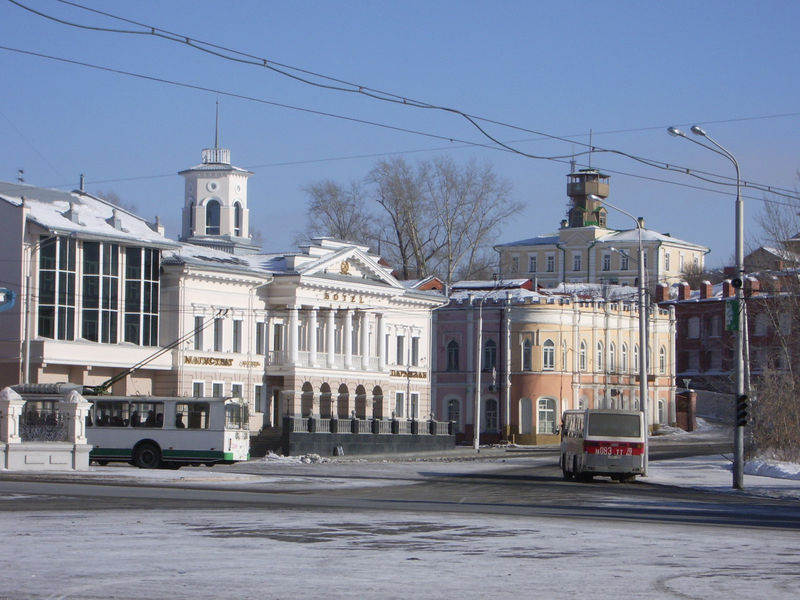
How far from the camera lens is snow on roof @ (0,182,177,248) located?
54750mm

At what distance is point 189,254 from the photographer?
61.7 m

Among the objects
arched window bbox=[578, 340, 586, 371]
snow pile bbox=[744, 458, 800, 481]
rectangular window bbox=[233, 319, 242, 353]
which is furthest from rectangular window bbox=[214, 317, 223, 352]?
arched window bbox=[578, 340, 586, 371]

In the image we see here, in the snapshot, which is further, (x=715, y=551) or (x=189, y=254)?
(x=189, y=254)

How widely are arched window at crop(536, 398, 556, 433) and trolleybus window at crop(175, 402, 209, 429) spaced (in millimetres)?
37308

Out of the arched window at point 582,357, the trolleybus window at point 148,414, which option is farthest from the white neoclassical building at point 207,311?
the arched window at point 582,357

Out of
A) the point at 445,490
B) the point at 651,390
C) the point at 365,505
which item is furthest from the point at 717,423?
the point at 365,505

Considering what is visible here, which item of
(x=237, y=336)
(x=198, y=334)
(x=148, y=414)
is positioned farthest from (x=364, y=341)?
(x=148, y=414)

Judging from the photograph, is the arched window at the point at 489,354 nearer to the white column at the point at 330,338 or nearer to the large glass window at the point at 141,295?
the white column at the point at 330,338

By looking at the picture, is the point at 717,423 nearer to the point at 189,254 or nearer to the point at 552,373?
the point at 552,373

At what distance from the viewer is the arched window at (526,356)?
79250mm

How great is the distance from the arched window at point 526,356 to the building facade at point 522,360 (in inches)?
2.4

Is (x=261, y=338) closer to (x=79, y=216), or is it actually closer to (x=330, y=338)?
(x=330, y=338)

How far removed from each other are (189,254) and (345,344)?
1098 cm

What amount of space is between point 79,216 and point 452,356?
31140 mm
